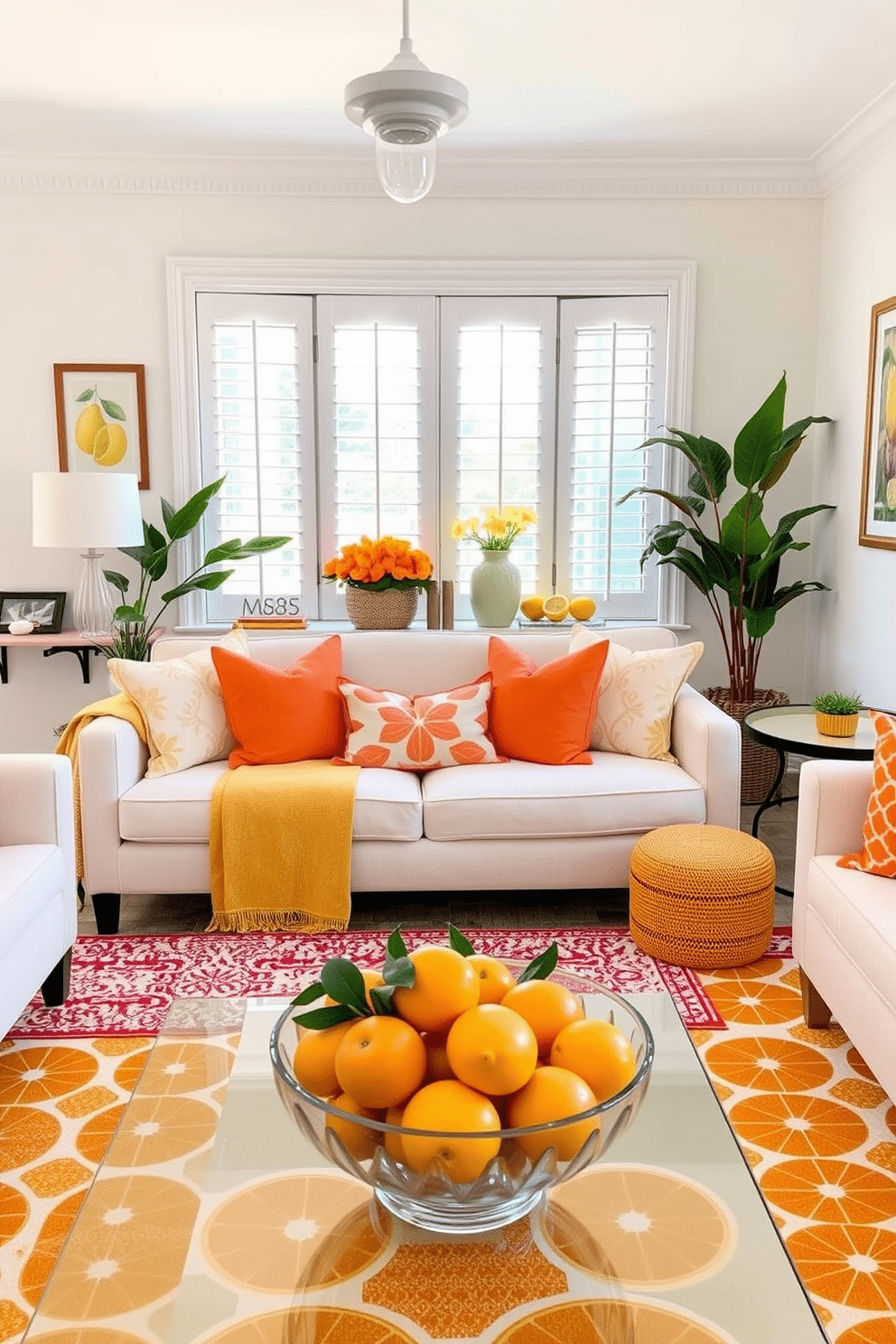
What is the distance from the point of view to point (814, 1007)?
2.75 metres


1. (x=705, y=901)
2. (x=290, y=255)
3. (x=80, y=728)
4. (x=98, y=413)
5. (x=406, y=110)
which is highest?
(x=290, y=255)

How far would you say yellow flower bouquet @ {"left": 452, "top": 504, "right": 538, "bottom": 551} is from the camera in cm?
459

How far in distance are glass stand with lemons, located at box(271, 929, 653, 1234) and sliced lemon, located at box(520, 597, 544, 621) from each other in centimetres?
324

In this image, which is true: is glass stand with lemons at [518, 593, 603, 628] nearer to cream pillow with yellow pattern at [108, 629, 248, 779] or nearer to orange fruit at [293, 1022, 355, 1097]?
cream pillow with yellow pattern at [108, 629, 248, 779]

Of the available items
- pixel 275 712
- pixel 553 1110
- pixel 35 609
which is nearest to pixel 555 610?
pixel 275 712

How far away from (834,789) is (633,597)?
8.07 feet

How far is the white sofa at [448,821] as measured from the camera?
3.34m

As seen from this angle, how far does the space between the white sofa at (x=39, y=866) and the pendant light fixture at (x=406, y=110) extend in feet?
5.37

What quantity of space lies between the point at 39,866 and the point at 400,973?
5.04ft

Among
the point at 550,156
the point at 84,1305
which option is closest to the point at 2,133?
the point at 550,156

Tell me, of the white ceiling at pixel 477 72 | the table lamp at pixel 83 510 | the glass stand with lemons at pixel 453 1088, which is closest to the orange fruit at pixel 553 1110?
the glass stand with lemons at pixel 453 1088

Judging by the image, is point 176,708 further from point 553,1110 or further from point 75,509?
point 553,1110

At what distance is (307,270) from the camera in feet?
15.8

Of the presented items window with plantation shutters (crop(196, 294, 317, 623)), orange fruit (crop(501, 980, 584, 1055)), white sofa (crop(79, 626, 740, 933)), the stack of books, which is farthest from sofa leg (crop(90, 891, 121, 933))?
orange fruit (crop(501, 980, 584, 1055))
